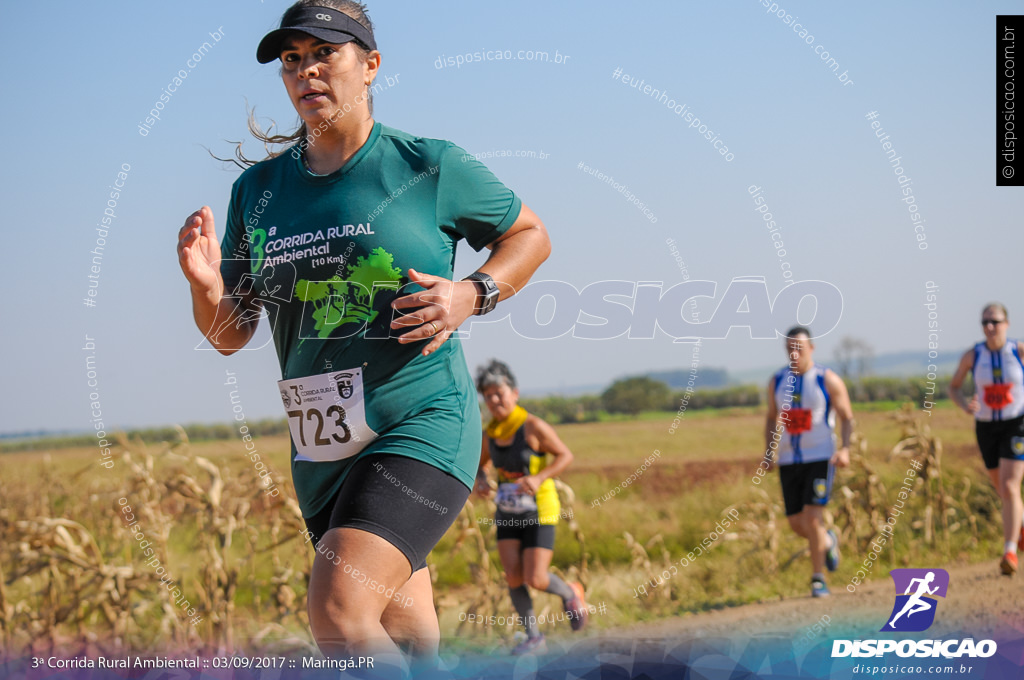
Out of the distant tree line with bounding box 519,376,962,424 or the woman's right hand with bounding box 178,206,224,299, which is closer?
the woman's right hand with bounding box 178,206,224,299

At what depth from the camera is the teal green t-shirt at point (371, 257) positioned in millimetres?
2492

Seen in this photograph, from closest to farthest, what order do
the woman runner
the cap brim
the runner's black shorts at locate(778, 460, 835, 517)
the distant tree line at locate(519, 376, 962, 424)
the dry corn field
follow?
the woman runner, the cap brim, the dry corn field, the runner's black shorts at locate(778, 460, 835, 517), the distant tree line at locate(519, 376, 962, 424)

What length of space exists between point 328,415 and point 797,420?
4955 mm

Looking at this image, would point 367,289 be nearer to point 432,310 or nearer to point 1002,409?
point 432,310

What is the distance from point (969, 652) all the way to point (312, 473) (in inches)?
101

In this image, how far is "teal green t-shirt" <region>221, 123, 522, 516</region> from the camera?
2492 mm

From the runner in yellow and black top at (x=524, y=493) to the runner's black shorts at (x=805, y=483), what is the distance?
1.90 metres

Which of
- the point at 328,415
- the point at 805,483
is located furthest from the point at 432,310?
the point at 805,483

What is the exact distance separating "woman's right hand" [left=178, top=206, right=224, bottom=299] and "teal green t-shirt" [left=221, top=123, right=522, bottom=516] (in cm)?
12

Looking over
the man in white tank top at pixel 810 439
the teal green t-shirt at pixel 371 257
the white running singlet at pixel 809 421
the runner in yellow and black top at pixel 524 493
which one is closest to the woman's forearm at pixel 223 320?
the teal green t-shirt at pixel 371 257

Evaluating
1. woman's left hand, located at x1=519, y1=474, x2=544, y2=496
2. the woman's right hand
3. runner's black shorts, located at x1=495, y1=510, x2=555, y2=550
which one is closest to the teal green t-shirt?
the woman's right hand

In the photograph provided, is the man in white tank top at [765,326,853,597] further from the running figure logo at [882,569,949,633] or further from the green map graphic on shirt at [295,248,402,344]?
the green map graphic on shirt at [295,248,402,344]

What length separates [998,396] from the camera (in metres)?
7.06

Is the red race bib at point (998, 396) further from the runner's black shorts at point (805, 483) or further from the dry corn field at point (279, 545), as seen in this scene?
the runner's black shorts at point (805, 483)
